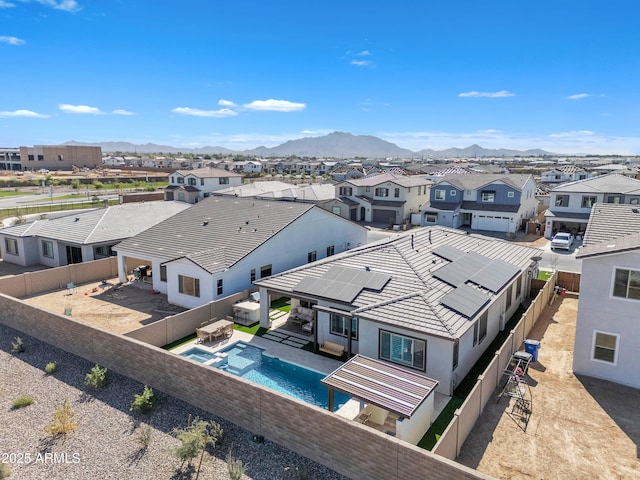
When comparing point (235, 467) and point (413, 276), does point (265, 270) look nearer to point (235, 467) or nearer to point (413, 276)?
point (413, 276)

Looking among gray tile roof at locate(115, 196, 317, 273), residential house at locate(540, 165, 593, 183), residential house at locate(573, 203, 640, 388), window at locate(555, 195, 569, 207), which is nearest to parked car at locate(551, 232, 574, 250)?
window at locate(555, 195, 569, 207)

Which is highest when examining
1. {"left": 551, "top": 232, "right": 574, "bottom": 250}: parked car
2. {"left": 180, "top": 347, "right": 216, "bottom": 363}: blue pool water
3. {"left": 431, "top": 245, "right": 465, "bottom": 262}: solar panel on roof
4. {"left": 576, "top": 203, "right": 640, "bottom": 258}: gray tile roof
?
{"left": 576, "top": 203, "right": 640, "bottom": 258}: gray tile roof

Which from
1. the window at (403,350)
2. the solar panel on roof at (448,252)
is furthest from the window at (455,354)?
the solar panel on roof at (448,252)

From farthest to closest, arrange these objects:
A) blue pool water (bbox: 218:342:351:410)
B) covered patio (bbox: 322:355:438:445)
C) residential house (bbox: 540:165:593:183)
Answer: residential house (bbox: 540:165:593:183) → blue pool water (bbox: 218:342:351:410) → covered patio (bbox: 322:355:438:445)

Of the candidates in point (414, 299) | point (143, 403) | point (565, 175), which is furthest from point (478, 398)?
point (565, 175)

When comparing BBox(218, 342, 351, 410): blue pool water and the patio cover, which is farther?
BBox(218, 342, 351, 410): blue pool water

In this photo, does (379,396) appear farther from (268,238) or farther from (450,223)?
(450,223)

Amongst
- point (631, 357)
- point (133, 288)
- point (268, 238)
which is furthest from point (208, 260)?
point (631, 357)

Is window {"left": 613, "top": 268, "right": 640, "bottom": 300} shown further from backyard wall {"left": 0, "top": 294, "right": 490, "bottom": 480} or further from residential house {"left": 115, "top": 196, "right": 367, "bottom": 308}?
residential house {"left": 115, "top": 196, "right": 367, "bottom": 308}
